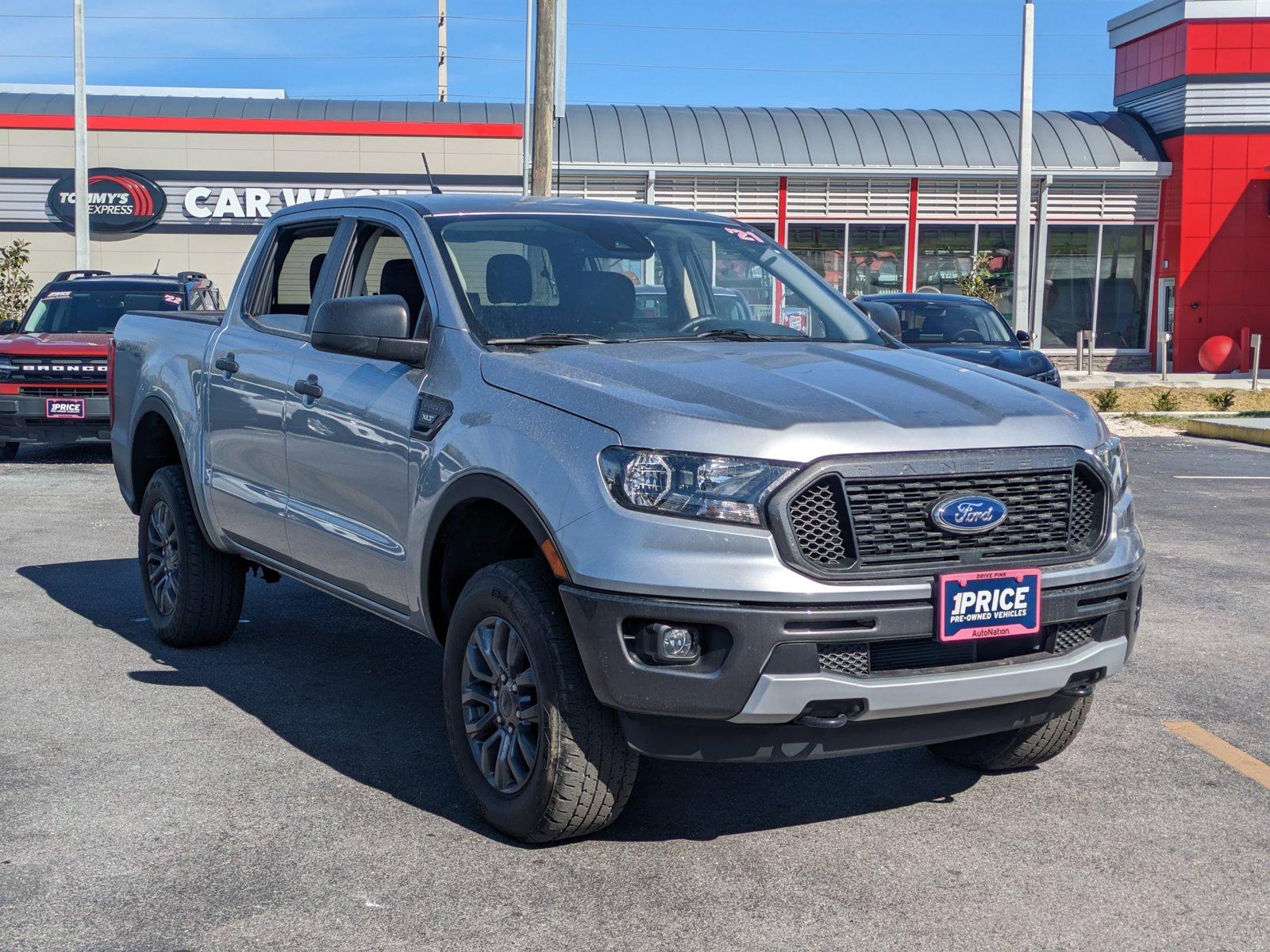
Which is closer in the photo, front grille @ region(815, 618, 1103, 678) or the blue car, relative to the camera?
front grille @ region(815, 618, 1103, 678)

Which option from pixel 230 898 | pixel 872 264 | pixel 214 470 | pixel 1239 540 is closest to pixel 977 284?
pixel 872 264

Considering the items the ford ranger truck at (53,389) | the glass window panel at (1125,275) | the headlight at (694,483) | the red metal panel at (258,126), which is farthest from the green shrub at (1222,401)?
the headlight at (694,483)

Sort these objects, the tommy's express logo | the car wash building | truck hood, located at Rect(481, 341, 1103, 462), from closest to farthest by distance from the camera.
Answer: truck hood, located at Rect(481, 341, 1103, 462) < the tommy's express logo < the car wash building

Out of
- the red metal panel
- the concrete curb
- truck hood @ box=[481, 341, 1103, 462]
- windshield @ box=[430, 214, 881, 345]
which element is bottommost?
the concrete curb

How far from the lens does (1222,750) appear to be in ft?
16.9

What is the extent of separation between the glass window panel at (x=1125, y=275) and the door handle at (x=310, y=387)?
28.9 m

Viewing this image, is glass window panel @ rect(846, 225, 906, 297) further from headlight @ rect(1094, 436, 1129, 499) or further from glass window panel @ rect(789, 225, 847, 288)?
headlight @ rect(1094, 436, 1129, 499)

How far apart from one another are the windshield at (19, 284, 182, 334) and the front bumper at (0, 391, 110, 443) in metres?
1.38

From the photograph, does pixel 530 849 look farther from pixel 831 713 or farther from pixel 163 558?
pixel 163 558

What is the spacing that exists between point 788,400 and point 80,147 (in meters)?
23.9

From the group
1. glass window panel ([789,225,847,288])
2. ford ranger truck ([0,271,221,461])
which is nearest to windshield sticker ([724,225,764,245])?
ford ranger truck ([0,271,221,461])

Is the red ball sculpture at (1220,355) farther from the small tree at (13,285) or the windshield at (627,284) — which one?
the windshield at (627,284)

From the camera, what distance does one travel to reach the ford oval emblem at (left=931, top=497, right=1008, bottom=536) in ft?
12.6

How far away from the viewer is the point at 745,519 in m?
3.72
